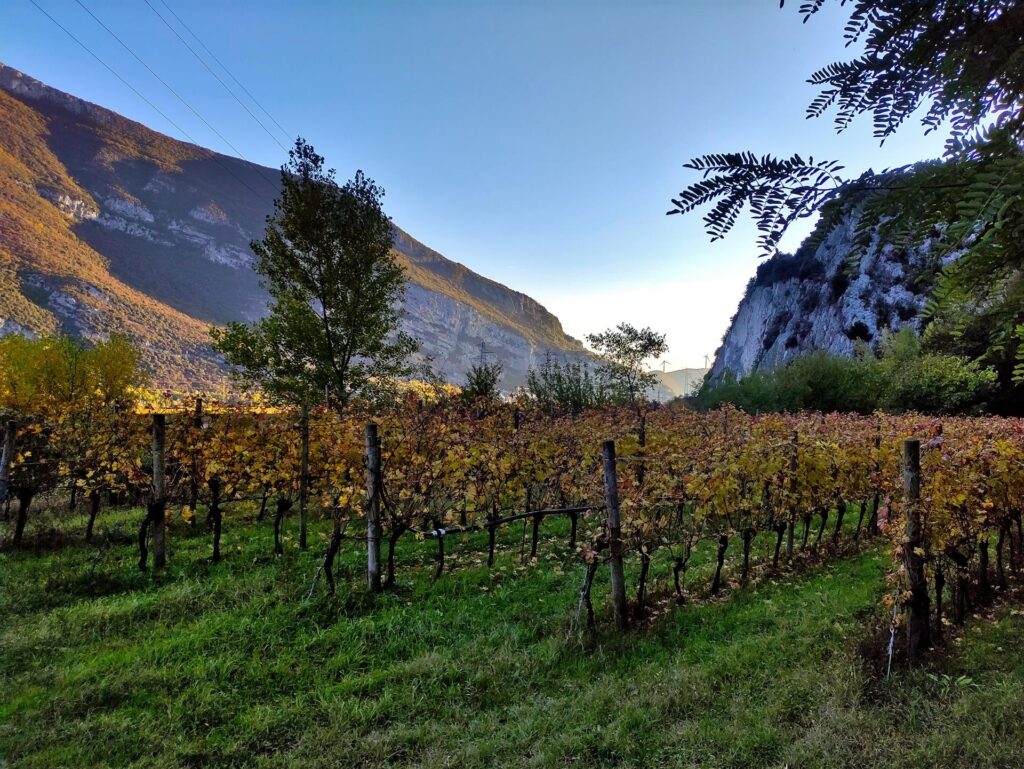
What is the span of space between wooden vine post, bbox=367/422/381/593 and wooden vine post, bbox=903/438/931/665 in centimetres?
504

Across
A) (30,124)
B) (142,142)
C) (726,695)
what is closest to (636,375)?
(726,695)

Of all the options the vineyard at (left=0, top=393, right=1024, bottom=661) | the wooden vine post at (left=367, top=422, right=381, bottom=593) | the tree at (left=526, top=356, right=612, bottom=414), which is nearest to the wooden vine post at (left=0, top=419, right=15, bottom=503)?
the vineyard at (left=0, top=393, right=1024, bottom=661)

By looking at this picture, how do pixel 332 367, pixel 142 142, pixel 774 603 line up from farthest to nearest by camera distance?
1. pixel 142 142
2. pixel 332 367
3. pixel 774 603

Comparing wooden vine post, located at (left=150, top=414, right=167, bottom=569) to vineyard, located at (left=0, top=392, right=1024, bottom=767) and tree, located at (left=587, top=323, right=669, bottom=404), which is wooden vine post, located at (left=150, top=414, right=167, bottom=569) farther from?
tree, located at (left=587, top=323, right=669, bottom=404)

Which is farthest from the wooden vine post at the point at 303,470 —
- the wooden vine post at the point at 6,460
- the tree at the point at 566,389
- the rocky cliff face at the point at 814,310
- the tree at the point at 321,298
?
the rocky cliff face at the point at 814,310

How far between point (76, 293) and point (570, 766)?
3114 inches

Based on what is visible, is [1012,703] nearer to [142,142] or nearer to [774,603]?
[774,603]

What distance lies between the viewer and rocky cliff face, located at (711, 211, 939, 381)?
2994 cm

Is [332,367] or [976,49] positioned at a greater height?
[332,367]

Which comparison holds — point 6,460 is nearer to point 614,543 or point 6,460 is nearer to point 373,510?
point 373,510

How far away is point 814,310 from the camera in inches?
1462

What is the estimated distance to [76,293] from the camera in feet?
191

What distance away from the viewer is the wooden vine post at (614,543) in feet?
15.1

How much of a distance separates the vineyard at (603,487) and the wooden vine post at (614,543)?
0.6 inches
